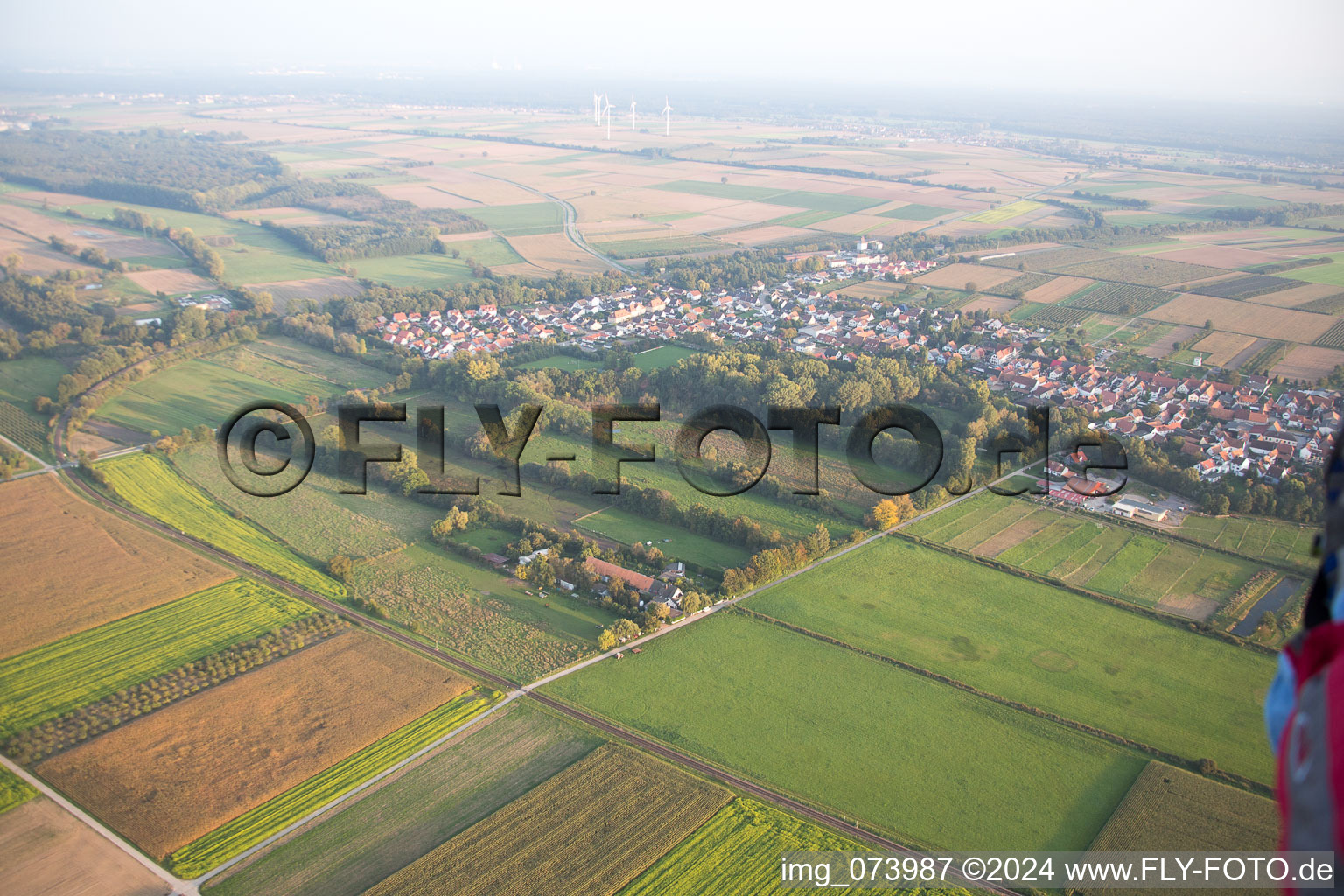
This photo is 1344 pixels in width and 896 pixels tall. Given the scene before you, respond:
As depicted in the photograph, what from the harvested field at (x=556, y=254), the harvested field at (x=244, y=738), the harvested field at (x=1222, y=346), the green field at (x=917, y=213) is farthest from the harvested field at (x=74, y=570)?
the green field at (x=917, y=213)

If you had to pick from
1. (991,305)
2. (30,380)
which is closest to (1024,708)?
(991,305)

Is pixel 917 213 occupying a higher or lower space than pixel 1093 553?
higher

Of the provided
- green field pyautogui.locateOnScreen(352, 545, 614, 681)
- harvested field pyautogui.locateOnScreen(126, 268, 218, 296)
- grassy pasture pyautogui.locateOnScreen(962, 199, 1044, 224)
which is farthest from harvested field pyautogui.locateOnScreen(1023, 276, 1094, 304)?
harvested field pyautogui.locateOnScreen(126, 268, 218, 296)

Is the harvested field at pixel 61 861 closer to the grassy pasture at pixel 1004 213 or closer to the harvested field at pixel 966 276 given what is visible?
the harvested field at pixel 966 276

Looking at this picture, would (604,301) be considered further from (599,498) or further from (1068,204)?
(1068,204)

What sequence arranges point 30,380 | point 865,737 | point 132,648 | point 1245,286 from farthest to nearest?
1. point 1245,286
2. point 30,380
3. point 132,648
4. point 865,737

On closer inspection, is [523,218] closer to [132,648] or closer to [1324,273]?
[1324,273]
